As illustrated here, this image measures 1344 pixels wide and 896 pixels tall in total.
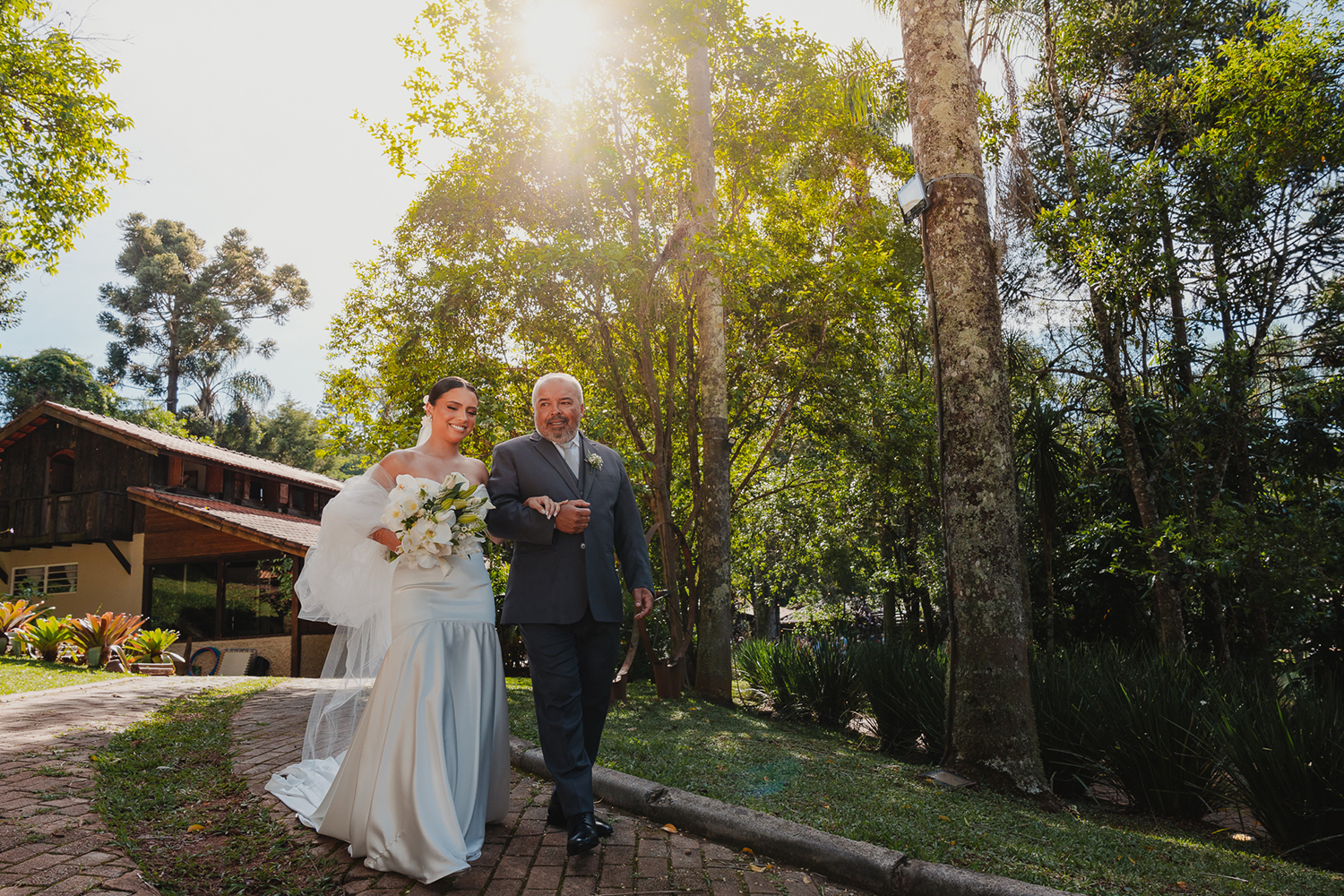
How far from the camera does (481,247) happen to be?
10.3 m

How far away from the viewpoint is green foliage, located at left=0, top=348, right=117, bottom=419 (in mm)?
30406

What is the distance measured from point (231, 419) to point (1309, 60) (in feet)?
134

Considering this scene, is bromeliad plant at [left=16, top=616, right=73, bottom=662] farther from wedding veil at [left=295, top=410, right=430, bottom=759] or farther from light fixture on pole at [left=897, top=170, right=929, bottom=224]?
light fixture on pole at [left=897, top=170, right=929, bottom=224]

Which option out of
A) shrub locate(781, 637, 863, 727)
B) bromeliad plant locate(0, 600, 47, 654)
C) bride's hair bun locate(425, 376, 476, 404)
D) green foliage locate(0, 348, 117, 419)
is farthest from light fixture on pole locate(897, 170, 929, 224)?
green foliage locate(0, 348, 117, 419)

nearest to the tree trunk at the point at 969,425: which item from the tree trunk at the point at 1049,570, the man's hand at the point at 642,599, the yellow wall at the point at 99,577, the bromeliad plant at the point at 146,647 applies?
the man's hand at the point at 642,599

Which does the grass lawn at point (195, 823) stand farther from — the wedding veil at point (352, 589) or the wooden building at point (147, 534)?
the wooden building at point (147, 534)

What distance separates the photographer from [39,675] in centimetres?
1045

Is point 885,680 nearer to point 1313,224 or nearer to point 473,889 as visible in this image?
point 473,889

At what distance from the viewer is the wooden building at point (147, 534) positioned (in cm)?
1898

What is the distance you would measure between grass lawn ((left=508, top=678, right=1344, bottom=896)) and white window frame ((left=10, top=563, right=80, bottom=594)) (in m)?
21.8

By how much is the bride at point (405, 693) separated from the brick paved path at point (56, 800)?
82cm

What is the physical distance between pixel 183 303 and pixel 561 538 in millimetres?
40769

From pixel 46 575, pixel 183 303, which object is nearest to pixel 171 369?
pixel 183 303

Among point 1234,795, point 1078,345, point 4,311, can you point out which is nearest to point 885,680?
point 1234,795
